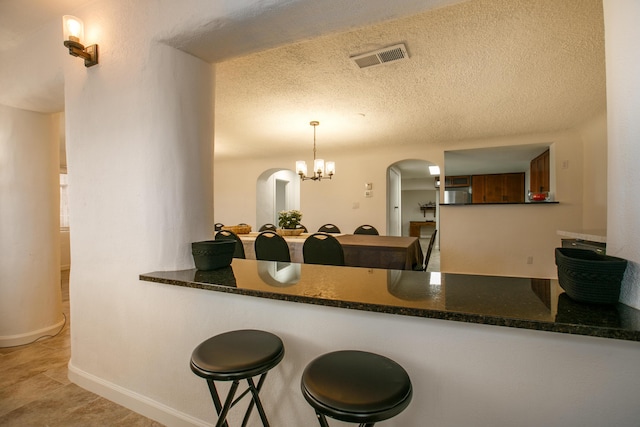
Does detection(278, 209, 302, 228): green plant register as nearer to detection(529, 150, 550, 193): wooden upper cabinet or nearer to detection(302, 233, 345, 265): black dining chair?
detection(302, 233, 345, 265): black dining chair

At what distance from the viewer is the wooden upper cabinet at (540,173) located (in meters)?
4.67

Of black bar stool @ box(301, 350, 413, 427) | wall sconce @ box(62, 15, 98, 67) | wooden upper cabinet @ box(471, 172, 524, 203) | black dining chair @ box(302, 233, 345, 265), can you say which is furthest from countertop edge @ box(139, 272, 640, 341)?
wooden upper cabinet @ box(471, 172, 524, 203)

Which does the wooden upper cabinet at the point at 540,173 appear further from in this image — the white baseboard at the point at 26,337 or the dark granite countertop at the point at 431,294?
the white baseboard at the point at 26,337

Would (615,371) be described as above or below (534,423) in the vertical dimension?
above

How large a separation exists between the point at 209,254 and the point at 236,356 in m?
0.69

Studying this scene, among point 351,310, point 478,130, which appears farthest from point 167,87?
point 478,130

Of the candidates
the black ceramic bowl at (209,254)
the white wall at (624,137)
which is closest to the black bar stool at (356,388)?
the white wall at (624,137)

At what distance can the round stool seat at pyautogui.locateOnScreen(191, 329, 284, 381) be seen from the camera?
0.85 m

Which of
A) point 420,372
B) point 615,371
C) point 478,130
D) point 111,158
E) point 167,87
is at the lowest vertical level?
point 420,372

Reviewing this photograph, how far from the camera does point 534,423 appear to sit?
83 cm

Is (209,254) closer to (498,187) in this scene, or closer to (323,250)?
(323,250)

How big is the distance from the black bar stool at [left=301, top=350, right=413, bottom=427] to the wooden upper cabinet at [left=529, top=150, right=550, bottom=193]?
17.3 feet

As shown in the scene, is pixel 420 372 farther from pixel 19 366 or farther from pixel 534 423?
pixel 19 366

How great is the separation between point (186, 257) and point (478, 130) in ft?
13.3
